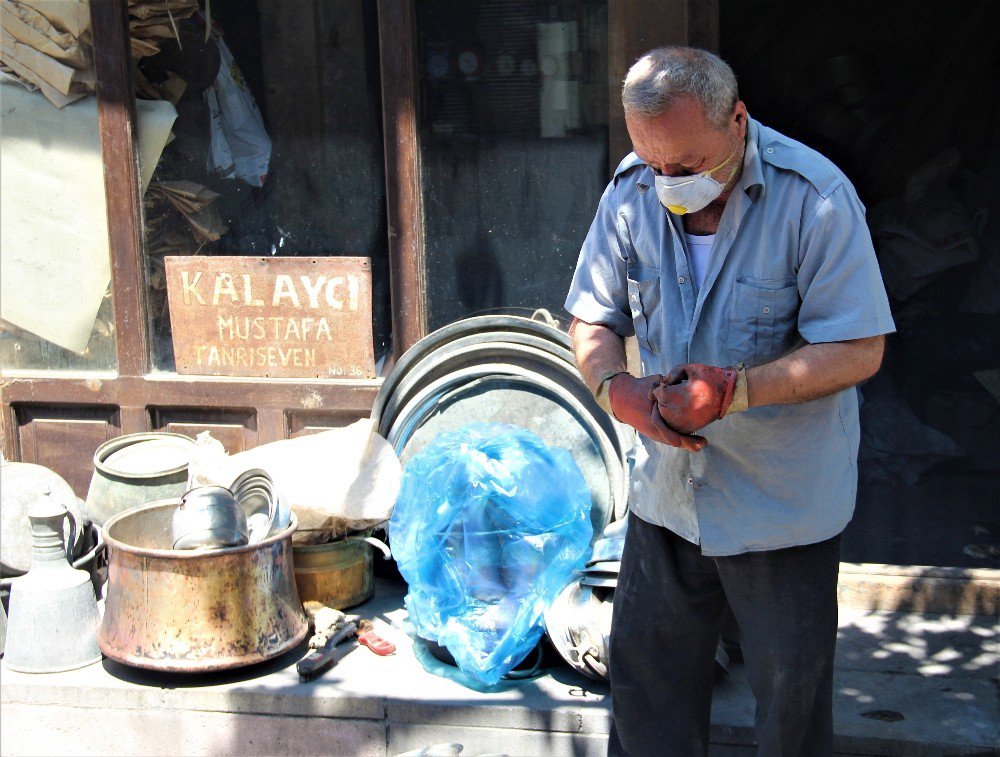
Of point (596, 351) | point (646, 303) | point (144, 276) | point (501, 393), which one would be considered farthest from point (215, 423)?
point (646, 303)

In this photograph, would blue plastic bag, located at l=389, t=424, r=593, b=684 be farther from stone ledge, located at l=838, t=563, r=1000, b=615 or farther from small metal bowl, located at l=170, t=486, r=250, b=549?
stone ledge, located at l=838, t=563, r=1000, b=615

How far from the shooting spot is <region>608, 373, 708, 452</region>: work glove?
2.39 meters

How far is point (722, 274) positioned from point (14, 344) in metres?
3.93

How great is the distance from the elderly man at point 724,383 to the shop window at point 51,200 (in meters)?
3.08

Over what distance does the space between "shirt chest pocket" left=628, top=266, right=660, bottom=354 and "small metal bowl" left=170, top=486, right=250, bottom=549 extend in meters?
1.85

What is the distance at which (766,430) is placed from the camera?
2.54m

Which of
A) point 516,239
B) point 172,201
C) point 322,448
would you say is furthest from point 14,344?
point 516,239

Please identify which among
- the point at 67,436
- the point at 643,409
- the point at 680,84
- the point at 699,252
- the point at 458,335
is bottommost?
the point at 67,436

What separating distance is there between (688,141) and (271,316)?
9.66 ft

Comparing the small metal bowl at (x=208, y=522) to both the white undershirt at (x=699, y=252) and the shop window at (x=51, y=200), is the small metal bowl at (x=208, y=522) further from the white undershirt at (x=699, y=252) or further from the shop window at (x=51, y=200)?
the white undershirt at (x=699, y=252)

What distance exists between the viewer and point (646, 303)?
2.72 metres

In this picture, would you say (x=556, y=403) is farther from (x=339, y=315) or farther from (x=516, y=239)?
(x=339, y=315)

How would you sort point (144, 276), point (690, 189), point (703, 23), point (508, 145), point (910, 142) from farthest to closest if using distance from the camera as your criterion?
point (910, 142)
point (144, 276)
point (508, 145)
point (703, 23)
point (690, 189)

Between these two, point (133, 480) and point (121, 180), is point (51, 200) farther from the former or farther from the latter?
point (133, 480)
